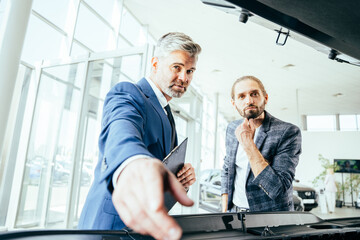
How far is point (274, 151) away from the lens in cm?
139

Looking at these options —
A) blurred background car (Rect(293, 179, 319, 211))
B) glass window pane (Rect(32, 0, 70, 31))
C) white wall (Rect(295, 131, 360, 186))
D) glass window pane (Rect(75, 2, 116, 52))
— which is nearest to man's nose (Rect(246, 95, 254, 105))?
glass window pane (Rect(32, 0, 70, 31))

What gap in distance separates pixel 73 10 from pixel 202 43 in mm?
4020

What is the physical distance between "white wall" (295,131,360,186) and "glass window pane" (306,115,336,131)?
2.95m

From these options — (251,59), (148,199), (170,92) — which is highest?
(251,59)

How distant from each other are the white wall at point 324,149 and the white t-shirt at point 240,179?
12272 millimetres

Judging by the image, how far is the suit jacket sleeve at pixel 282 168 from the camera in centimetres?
121

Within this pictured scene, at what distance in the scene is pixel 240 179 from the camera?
58.3 inches

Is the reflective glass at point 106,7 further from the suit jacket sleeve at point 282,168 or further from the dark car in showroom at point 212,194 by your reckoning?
the suit jacket sleeve at point 282,168

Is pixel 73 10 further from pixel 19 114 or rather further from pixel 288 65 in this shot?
pixel 288 65

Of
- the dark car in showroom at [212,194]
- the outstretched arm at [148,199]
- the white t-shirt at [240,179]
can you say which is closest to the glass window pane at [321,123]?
the dark car in showroom at [212,194]

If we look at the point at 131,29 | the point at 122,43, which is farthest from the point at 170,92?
the point at 131,29

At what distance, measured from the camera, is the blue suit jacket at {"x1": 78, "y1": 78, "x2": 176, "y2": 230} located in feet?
1.47

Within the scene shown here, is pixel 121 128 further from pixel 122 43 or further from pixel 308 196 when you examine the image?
pixel 308 196

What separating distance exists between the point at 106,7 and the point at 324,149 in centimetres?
1187
